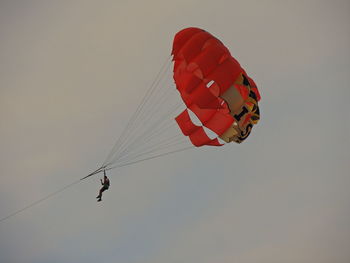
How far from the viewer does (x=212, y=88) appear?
24.8 meters

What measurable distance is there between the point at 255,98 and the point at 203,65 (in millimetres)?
2776

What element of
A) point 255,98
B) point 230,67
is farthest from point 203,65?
point 255,98

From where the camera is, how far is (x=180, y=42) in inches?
1000

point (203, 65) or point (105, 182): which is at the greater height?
point (203, 65)

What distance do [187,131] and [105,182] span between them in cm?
431

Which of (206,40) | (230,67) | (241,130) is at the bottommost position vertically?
(241,130)

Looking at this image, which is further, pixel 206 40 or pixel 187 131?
pixel 187 131

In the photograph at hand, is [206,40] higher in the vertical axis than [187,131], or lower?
higher

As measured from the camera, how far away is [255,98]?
2516cm

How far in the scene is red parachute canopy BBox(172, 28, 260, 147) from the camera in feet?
79.5

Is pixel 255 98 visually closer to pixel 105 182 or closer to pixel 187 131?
pixel 187 131

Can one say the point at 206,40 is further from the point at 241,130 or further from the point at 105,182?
the point at 105,182

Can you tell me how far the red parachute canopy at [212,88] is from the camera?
24.2m

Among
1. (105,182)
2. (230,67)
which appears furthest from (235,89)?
(105,182)
